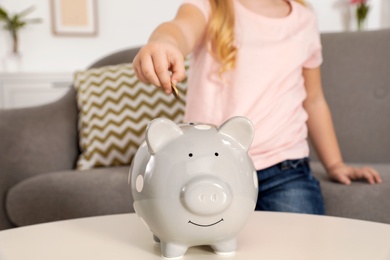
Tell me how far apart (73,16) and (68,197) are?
202 centimetres

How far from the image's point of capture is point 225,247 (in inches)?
25.1

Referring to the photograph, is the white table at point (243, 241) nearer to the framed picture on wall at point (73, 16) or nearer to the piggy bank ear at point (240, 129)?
the piggy bank ear at point (240, 129)

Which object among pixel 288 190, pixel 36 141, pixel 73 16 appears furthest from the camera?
pixel 73 16

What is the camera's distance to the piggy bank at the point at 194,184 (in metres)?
0.59

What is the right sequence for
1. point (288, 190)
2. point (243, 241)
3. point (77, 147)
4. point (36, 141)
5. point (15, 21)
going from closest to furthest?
point (243, 241) < point (288, 190) < point (36, 141) < point (77, 147) < point (15, 21)

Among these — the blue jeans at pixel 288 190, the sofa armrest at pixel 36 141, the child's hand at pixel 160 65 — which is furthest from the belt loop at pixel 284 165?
the sofa armrest at pixel 36 141

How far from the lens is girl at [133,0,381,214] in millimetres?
1144

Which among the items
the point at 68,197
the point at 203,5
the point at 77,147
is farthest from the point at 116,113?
the point at 203,5

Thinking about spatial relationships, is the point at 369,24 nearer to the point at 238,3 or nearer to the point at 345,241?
the point at 238,3

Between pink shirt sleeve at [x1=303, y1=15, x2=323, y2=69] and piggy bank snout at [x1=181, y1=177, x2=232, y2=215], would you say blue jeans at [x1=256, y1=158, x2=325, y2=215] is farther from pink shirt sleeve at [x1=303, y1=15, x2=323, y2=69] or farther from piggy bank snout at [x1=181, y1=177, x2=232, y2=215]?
piggy bank snout at [x1=181, y1=177, x2=232, y2=215]

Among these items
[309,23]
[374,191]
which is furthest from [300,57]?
[374,191]

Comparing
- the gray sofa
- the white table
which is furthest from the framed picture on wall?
the white table

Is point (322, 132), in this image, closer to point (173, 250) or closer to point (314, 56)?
point (314, 56)

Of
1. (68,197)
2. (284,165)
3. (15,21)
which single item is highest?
(15,21)
